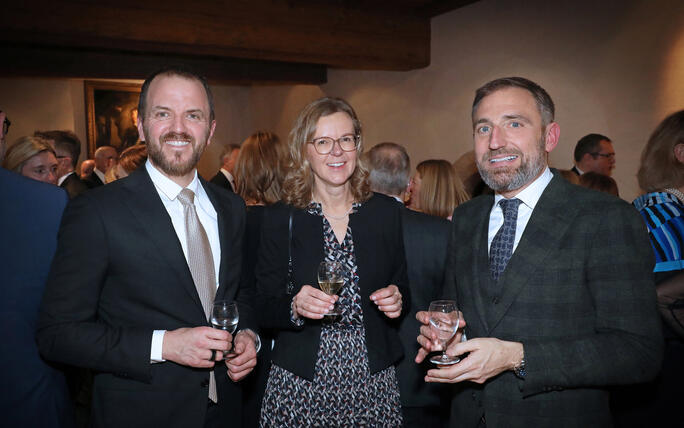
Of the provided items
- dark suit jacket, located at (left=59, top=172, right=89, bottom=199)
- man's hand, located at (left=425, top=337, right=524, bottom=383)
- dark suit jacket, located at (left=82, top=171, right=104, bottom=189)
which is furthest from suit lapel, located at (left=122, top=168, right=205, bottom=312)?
dark suit jacket, located at (left=82, top=171, right=104, bottom=189)

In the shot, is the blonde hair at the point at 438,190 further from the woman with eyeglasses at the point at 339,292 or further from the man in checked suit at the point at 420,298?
the woman with eyeglasses at the point at 339,292

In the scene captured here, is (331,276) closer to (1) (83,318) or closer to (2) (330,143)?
(2) (330,143)

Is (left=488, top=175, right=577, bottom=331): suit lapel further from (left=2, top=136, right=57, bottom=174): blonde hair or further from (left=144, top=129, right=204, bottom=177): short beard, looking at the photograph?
(left=2, top=136, right=57, bottom=174): blonde hair

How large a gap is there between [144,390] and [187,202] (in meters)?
0.70

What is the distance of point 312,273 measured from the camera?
7.29 feet

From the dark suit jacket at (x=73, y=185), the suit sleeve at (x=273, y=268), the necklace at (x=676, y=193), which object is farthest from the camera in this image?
the dark suit jacket at (x=73, y=185)

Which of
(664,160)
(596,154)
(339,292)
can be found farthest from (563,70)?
(339,292)

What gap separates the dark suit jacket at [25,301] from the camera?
1.78 meters

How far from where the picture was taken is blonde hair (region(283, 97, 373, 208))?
90.4 inches

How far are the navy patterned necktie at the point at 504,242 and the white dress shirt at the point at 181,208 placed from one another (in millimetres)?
1050

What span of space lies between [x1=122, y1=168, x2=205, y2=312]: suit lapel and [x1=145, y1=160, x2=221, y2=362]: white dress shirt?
49mm

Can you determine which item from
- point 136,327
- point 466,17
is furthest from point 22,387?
point 466,17

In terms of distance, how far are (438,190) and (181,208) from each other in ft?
7.19

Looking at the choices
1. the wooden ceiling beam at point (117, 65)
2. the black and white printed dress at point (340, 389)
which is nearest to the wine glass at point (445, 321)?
the black and white printed dress at point (340, 389)
